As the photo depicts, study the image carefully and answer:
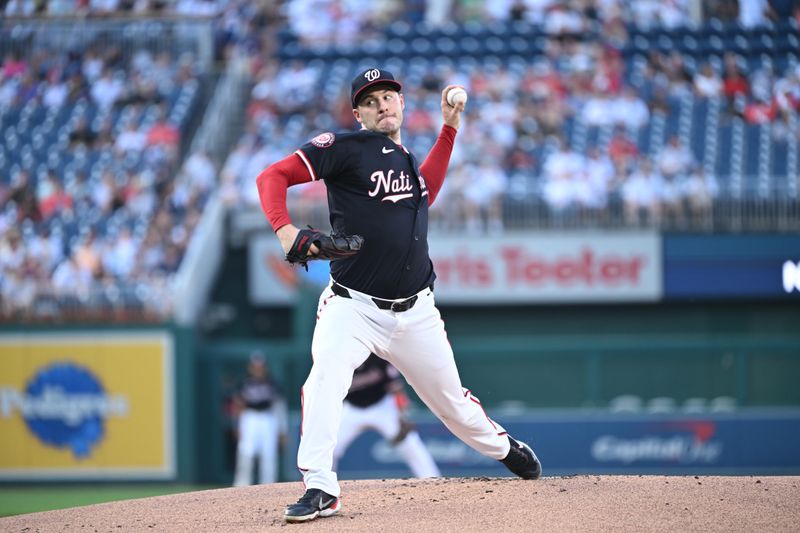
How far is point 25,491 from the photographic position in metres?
14.7

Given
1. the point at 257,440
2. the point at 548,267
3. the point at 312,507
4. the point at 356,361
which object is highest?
the point at 548,267

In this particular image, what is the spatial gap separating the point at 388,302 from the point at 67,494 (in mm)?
9490

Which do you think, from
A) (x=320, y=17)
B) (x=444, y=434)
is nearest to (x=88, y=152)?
(x=320, y=17)

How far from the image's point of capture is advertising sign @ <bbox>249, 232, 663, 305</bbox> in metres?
15.0

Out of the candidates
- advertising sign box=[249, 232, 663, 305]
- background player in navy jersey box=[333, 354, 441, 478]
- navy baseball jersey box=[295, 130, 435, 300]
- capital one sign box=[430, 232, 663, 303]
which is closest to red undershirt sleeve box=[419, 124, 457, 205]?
navy baseball jersey box=[295, 130, 435, 300]

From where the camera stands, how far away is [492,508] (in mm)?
5730

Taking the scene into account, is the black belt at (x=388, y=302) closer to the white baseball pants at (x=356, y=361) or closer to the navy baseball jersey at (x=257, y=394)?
the white baseball pants at (x=356, y=361)

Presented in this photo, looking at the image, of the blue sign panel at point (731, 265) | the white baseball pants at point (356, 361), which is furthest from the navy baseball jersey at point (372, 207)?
the blue sign panel at point (731, 265)

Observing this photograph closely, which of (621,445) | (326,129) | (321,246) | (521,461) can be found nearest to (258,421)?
(621,445)

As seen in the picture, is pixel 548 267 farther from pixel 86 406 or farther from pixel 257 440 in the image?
pixel 86 406

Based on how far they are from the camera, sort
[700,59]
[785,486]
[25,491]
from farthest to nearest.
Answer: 1. [700,59]
2. [25,491]
3. [785,486]

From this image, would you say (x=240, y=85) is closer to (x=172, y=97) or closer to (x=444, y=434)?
(x=172, y=97)

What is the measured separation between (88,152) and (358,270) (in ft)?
42.3

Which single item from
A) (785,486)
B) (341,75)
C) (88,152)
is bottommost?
(785,486)
